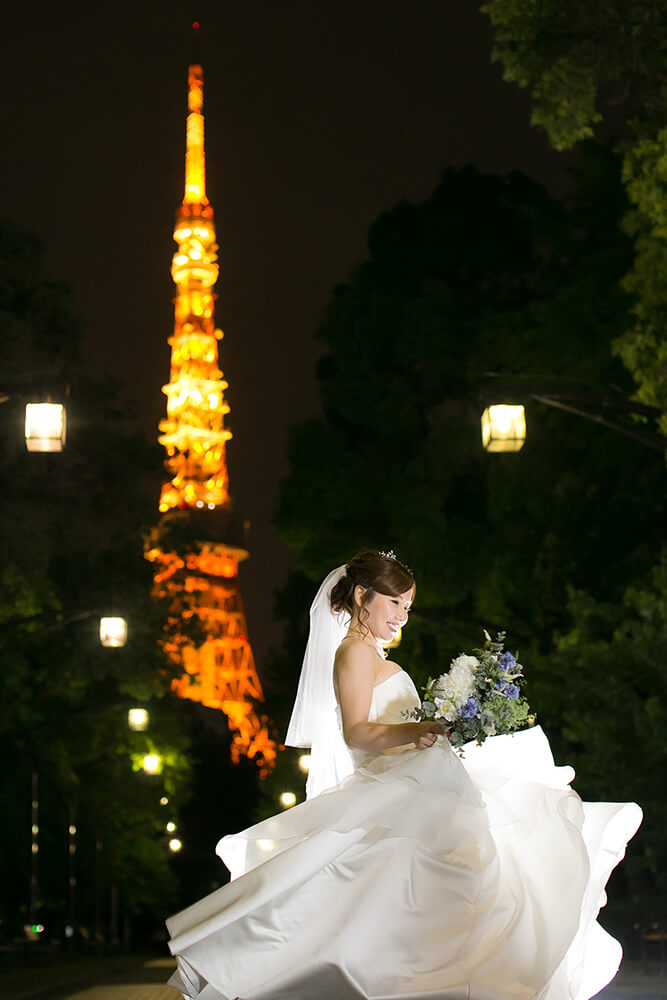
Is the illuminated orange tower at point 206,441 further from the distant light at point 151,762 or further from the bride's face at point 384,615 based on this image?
the bride's face at point 384,615

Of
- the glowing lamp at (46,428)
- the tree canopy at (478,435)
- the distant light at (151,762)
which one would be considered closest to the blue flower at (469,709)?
the glowing lamp at (46,428)

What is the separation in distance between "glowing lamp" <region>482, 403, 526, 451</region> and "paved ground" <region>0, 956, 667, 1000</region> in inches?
199

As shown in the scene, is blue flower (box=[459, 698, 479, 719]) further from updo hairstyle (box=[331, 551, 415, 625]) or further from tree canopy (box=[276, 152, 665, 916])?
→ tree canopy (box=[276, 152, 665, 916])

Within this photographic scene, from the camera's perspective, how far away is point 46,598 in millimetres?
24156

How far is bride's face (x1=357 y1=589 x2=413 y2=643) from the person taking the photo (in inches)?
304

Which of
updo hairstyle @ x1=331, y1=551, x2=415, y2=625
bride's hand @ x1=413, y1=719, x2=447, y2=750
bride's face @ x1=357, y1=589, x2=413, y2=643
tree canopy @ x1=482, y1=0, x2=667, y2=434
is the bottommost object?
bride's hand @ x1=413, y1=719, x2=447, y2=750

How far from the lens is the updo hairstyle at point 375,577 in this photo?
25.5ft

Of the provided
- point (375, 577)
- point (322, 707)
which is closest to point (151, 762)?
point (322, 707)

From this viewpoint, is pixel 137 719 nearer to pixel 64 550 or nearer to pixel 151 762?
pixel 151 762

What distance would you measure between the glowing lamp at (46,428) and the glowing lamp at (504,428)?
411cm

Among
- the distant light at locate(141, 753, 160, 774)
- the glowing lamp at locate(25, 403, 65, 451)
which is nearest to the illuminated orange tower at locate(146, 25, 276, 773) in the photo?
the distant light at locate(141, 753, 160, 774)

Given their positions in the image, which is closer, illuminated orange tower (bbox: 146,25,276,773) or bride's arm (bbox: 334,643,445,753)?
bride's arm (bbox: 334,643,445,753)

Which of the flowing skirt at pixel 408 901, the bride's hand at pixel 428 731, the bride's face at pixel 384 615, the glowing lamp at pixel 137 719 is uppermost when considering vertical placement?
the bride's face at pixel 384 615

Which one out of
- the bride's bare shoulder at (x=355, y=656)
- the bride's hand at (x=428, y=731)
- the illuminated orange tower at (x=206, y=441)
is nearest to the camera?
the bride's hand at (x=428, y=731)
